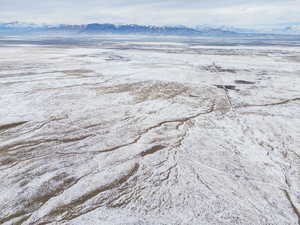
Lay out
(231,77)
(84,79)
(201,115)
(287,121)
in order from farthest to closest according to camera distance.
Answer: (231,77), (84,79), (201,115), (287,121)

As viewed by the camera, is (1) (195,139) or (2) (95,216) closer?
(2) (95,216)

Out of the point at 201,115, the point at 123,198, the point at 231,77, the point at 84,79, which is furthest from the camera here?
the point at 231,77

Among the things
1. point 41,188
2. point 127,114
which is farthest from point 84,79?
point 41,188

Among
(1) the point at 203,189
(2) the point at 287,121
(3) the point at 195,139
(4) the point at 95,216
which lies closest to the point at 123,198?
(4) the point at 95,216

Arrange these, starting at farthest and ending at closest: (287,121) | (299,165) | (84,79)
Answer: (84,79), (287,121), (299,165)

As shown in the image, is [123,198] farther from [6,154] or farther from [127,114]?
[127,114]

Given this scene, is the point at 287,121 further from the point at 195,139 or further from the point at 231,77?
the point at 231,77

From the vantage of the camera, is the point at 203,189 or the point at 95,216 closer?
the point at 95,216

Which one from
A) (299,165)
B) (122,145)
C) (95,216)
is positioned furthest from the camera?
(122,145)
